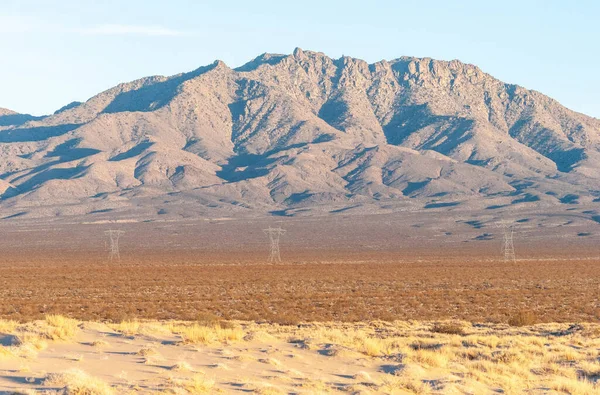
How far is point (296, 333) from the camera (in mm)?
23750

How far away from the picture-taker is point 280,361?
59.0 feet

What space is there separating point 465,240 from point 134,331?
112 metres

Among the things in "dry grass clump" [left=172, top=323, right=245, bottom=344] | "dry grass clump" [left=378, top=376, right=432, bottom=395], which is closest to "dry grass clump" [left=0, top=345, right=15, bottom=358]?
"dry grass clump" [left=172, top=323, right=245, bottom=344]

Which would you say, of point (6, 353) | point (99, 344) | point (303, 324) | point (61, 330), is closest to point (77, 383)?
point (6, 353)

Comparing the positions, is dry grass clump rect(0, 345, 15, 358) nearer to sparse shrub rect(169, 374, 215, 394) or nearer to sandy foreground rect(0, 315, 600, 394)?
sandy foreground rect(0, 315, 600, 394)

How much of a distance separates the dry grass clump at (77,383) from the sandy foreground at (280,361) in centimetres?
2

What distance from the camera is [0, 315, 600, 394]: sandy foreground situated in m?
14.9

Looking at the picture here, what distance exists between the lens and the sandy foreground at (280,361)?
49.0ft

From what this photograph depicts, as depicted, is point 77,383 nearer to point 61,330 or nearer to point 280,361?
point 280,361

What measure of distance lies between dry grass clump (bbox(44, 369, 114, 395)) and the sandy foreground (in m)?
0.02

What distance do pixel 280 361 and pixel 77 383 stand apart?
5659mm

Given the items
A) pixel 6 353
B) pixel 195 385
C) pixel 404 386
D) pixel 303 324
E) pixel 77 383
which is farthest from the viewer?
pixel 303 324

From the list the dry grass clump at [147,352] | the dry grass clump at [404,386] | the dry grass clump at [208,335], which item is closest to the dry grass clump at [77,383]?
the dry grass clump at [147,352]

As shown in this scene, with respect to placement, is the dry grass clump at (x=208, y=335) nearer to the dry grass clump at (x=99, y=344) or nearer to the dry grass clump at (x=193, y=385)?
the dry grass clump at (x=99, y=344)
